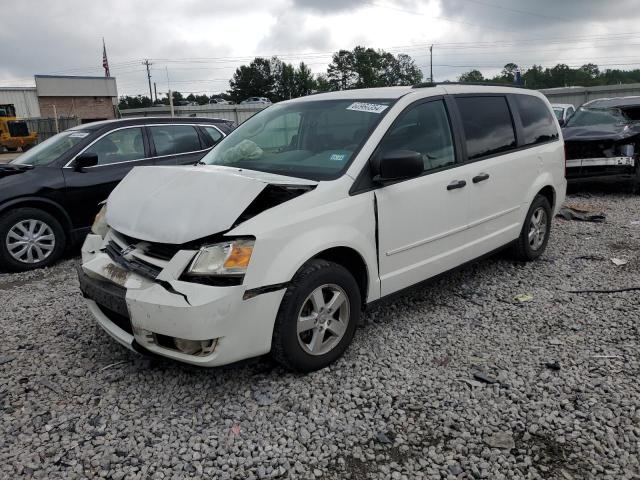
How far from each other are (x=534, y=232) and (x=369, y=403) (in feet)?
10.7

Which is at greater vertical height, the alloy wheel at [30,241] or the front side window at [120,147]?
the front side window at [120,147]

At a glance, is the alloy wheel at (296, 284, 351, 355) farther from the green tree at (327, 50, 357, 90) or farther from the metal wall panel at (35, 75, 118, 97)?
the green tree at (327, 50, 357, 90)

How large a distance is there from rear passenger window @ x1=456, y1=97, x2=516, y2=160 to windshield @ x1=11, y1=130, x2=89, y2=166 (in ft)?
15.0

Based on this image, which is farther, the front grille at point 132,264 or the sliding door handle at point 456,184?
the sliding door handle at point 456,184

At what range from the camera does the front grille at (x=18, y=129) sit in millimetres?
29891

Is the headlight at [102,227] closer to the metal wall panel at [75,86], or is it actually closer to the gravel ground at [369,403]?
the gravel ground at [369,403]

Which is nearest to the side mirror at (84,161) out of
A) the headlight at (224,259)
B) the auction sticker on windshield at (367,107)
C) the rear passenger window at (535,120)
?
the auction sticker on windshield at (367,107)

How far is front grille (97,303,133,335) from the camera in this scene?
320 cm

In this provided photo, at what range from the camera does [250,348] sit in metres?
2.95

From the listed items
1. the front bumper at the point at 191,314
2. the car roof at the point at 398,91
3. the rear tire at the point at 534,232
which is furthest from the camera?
the rear tire at the point at 534,232

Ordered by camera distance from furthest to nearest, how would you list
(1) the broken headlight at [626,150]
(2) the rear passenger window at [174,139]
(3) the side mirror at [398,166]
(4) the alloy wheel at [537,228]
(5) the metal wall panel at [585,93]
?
1. (5) the metal wall panel at [585,93]
2. (1) the broken headlight at [626,150]
3. (2) the rear passenger window at [174,139]
4. (4) the alloy wheel at [537,228]
5. (3) the side mirror at [398,166]

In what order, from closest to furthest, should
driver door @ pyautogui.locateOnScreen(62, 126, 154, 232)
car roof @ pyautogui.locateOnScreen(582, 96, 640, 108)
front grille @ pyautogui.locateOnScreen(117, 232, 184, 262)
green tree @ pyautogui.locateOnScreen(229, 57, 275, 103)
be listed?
front grille @ pyautogui.locateOnScreen(117, 232, 184, 262), driver door @ pyautogui.locateOnScreen(62, 126, 154, 232), car roof @ pyautogui.locateOnScreen(582, 96, 640, 108), green tree @ pyautogui.locateOnScreen(229, 57, 275, 103)

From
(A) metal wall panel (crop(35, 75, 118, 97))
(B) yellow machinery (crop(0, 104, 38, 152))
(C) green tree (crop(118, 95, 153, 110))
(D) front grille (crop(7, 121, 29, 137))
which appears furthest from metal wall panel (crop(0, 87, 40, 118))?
(C) green tree (crop(118, 95, 153, 110))

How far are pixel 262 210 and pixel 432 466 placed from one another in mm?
1630
